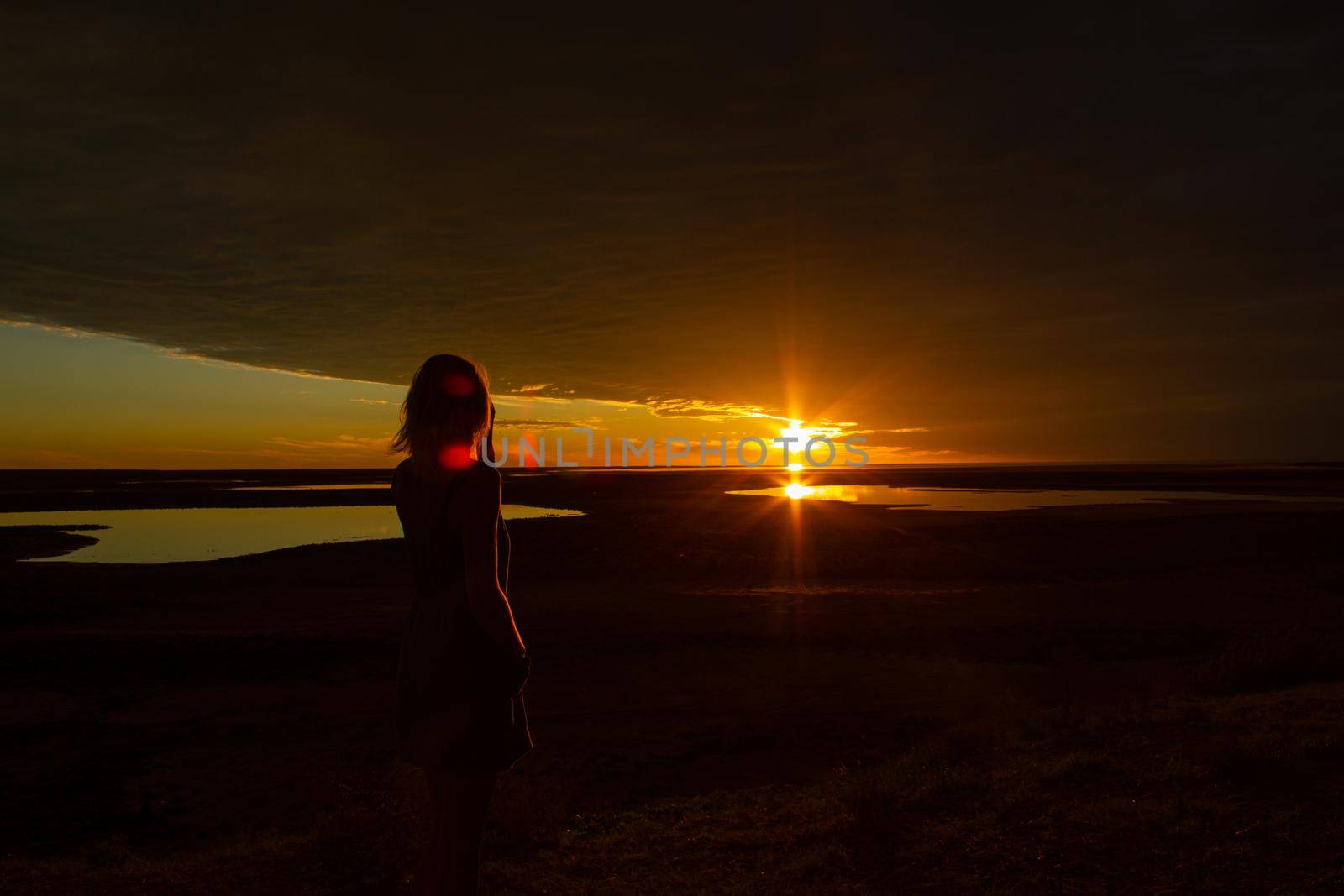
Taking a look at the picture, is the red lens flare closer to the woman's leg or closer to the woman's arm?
the woman's arm

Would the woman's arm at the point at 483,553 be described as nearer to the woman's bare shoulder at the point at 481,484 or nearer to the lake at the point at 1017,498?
the woman's bare shoulder at the point at 481,484

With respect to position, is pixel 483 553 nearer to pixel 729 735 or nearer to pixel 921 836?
pixel 921 836

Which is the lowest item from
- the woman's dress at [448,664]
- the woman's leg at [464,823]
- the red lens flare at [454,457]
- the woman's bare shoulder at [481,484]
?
the woman's leg at [464,823]

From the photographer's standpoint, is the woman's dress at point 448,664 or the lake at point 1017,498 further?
the lake at point 1017,498

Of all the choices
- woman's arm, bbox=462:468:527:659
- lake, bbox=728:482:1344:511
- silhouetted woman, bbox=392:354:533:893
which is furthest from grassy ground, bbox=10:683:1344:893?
lake, bbox=728:482:1344:511

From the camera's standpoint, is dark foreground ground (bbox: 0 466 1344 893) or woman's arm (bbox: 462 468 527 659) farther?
dark foreground ground (bbox: 0 466 1344 893)

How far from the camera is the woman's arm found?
320 cm

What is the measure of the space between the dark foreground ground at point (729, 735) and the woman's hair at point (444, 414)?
11.0 ft

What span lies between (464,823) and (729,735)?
6724 mm

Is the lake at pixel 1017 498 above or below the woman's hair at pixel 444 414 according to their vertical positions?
below

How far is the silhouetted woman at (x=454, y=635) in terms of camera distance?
10.7 feet

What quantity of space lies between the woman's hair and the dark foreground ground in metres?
3.35

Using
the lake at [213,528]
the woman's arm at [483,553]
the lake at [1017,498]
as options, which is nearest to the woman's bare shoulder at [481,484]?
the woman's arm at [483,553]

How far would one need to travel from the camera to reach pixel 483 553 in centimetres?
321
